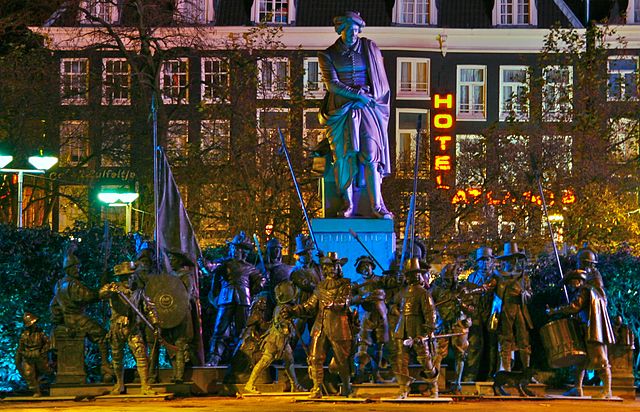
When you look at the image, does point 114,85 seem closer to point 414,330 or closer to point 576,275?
point 576,275

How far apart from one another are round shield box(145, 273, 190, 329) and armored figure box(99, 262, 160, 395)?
487mm

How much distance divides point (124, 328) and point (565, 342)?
247 inches

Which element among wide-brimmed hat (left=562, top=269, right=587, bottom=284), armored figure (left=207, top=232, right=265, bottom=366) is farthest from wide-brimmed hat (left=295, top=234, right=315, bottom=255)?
wide-brimmed hat (left=562, top=269, right=587, bottom=284)

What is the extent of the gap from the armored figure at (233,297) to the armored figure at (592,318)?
4499 mm

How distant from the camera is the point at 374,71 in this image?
29.0 m

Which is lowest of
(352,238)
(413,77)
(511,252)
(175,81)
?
(511,252)

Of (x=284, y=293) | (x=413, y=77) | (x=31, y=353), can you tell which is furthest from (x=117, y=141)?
(x=284, y=293)

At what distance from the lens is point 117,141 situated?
52094 millimetres

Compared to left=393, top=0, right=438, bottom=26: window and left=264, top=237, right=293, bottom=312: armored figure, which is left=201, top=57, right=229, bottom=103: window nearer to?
left=393, top=0, right=438, bottom=26: window

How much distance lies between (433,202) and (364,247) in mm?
24092

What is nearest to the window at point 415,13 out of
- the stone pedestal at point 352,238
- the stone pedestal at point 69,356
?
the stone pedestal at point 352,238

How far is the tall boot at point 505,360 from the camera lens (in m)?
26.8

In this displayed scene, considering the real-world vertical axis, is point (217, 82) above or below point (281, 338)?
above

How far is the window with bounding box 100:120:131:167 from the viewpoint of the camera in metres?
51.8
